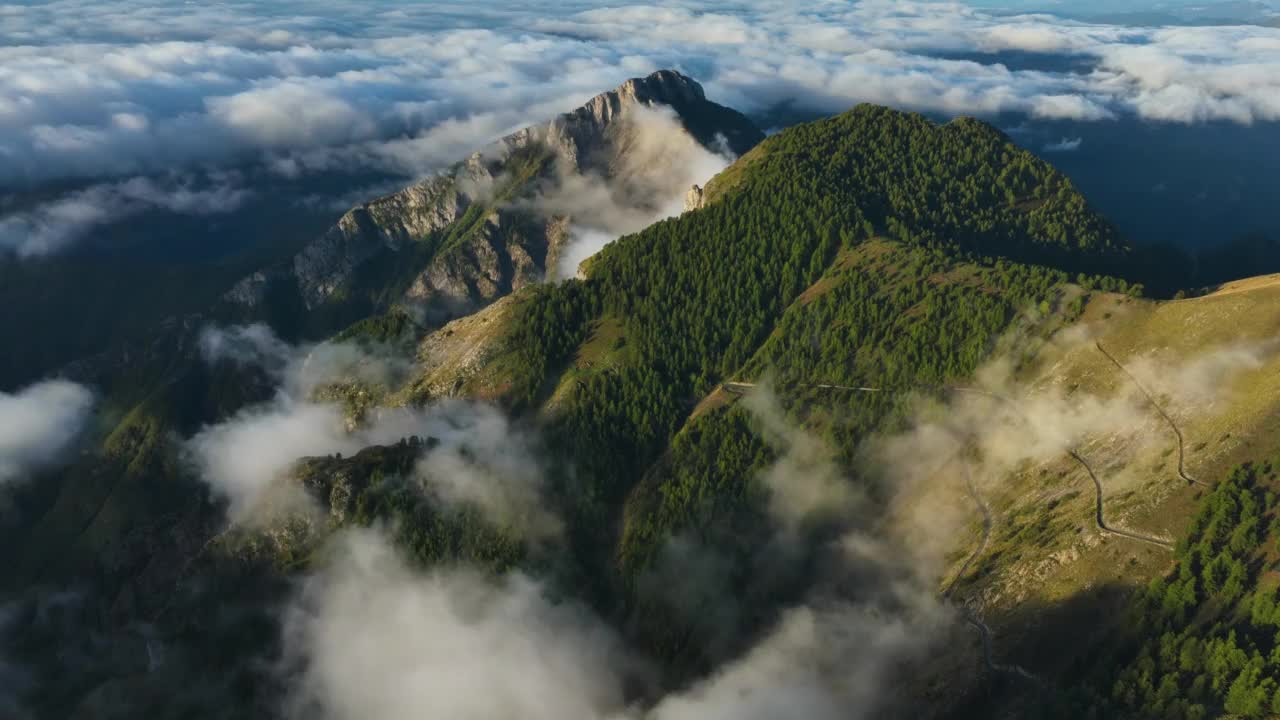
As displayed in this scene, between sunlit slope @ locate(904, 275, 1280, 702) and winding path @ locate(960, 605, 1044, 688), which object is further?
sunlit slope @ locate(904, 275, 1280, 702)

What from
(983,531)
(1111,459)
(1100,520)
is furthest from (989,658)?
(1111,459)

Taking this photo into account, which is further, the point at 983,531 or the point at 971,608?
the point at 983,531

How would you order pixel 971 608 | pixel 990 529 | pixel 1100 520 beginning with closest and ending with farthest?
pixel 1100 520 < pixel 971 608 < pixel 990 529

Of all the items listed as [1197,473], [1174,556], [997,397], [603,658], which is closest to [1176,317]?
[997,397]

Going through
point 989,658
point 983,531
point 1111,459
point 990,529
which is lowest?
point 983,531

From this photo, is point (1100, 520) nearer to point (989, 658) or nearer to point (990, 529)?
point (990, 529)

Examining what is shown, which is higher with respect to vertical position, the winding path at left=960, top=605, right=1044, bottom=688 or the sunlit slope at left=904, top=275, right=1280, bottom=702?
the sunlit slope at left=904, top=275, right=1280, bottom=702

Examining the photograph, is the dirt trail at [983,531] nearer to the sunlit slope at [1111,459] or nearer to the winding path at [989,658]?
the sunlit slope at [1111,459]

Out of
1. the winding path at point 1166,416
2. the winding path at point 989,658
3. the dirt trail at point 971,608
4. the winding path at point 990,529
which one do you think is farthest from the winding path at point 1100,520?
the winding path at point 989,658

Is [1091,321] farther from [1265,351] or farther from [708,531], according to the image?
[708,531]

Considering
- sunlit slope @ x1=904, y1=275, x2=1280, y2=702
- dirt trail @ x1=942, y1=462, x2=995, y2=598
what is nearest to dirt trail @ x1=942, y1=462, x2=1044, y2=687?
dirt trail @ x1=942, y1=462, x2=995, y2=598

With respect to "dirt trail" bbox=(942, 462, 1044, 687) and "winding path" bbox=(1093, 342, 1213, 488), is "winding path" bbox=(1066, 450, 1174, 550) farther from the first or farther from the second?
"dirt trail" bbox=(942, 462, 1044, 687)
